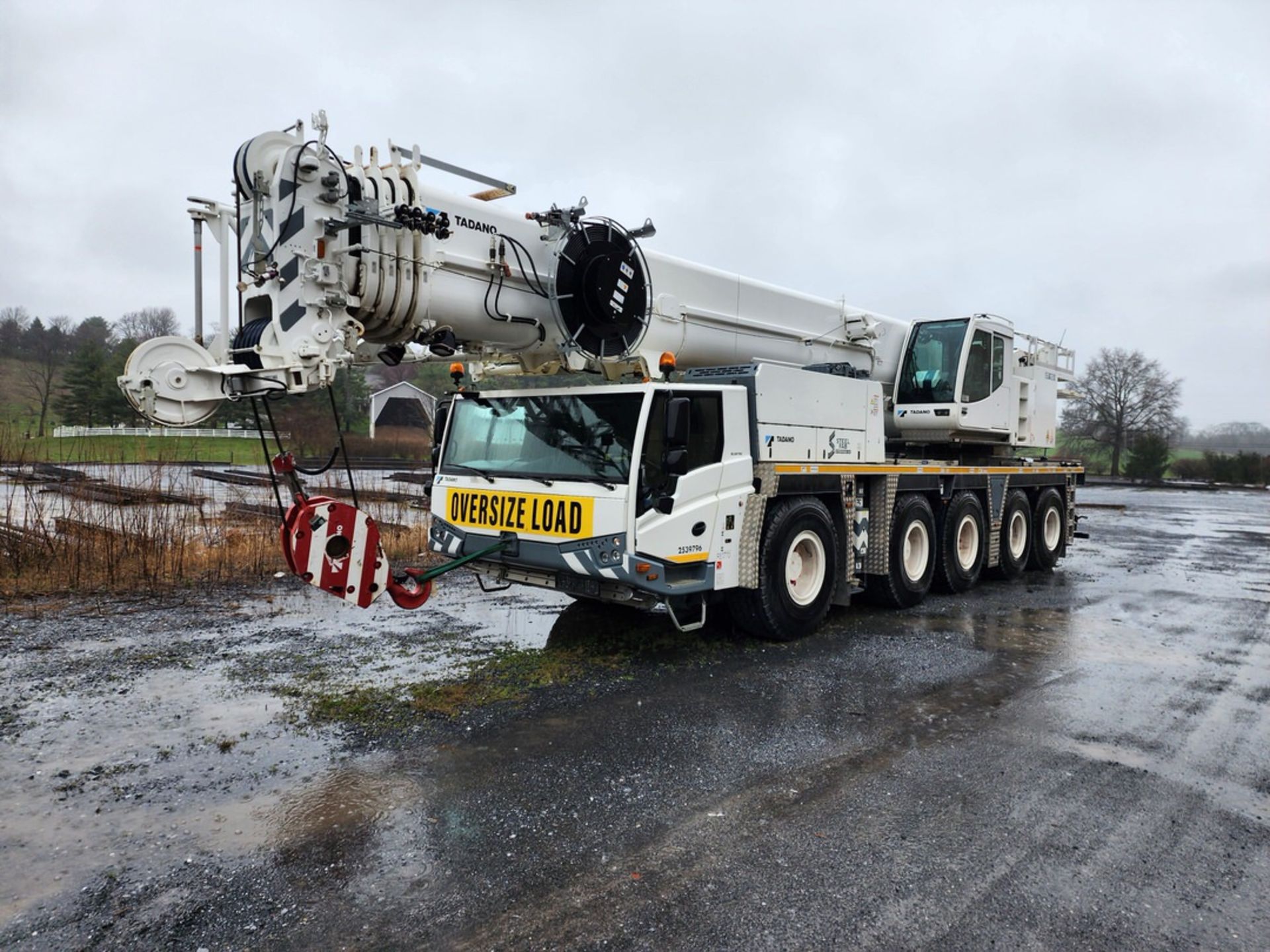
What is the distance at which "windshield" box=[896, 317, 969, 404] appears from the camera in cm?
1016

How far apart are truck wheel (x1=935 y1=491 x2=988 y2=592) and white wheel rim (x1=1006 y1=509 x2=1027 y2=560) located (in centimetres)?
110

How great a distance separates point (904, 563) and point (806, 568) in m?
1.82

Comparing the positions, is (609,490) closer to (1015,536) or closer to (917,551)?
(917,551)

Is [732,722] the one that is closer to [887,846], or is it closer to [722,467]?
[887,846]

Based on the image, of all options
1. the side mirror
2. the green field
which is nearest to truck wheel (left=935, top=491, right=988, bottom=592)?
the side mirror

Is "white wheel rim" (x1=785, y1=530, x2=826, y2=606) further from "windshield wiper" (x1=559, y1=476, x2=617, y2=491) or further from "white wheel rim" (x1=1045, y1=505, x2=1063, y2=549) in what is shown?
"white wheel rim" (x1=1045, y1=505, x2=1063, y2=549)

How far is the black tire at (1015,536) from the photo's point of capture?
37.0 feet

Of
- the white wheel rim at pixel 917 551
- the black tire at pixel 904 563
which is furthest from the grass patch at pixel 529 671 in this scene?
the white wheel rim at pixel 917 551

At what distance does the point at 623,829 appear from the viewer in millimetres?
3805

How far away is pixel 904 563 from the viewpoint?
886cm

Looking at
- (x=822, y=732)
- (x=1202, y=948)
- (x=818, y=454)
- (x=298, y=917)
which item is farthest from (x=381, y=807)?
(x=818, y=454)

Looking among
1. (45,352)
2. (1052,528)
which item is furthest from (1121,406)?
(45,352)

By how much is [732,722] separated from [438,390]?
182 ft

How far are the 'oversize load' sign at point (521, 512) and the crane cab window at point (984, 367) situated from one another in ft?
20.1
